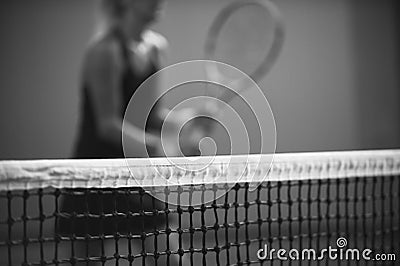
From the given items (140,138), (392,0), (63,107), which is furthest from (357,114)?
(140,138)

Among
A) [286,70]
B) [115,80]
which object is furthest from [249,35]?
[286,70]

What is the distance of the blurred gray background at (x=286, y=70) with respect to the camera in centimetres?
301

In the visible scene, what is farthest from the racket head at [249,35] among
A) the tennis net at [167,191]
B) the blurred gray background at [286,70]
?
the tennis net at [167,191]

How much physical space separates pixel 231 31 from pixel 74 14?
824 mm

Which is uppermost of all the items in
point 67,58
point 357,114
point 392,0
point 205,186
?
point 392,0

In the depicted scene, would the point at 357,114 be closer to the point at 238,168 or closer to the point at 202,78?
the point at 202,78

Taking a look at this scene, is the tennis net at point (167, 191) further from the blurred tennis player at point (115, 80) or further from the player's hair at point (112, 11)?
the player's hair at point (112, 11)

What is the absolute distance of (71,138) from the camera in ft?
9.98

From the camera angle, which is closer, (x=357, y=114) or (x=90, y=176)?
(x=90, y=176)
